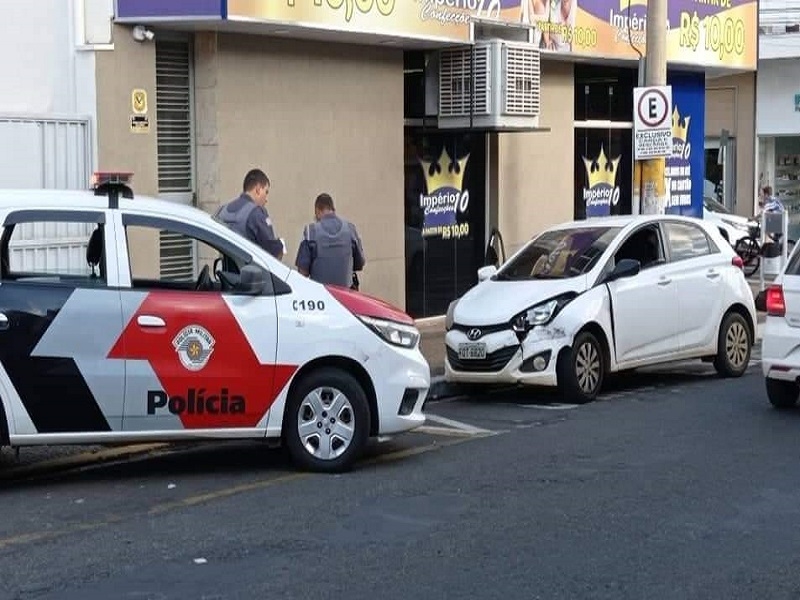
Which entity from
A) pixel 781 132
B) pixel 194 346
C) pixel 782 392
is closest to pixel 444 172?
pixel 782 392

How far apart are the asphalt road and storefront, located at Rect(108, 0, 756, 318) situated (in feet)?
16.2

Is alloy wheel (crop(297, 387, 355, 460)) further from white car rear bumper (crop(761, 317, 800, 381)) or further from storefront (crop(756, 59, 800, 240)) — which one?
storefront (crop(756, 59, 800, 240))

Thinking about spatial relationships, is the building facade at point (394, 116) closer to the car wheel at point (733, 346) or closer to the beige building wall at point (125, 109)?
the beige building wall at point (125, 109)

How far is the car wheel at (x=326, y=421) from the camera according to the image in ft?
30.0

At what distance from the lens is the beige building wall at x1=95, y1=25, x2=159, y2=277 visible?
1352cm

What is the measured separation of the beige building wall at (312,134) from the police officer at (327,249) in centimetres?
196

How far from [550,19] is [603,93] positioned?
337cm

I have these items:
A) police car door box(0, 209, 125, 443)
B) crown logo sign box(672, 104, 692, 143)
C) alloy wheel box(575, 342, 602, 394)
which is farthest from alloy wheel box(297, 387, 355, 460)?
crown logo sign box(672, 104, 692, 143)

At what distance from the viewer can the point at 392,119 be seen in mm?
17078

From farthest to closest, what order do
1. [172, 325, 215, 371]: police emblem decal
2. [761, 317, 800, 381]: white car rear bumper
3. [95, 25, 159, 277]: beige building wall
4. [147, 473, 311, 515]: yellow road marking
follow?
[95, 25, 159, 277]: beige building wall < [761, 317, 800, 381]: white car rear bumper < [172, 325, 215, 371]: police emblem decal < [147, 473, 311, 515]: yellow road marking

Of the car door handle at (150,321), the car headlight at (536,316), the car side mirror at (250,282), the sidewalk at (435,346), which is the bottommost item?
the sidewalk at (435,346)

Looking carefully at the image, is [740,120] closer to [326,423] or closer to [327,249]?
[327,249]

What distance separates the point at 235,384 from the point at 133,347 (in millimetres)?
711

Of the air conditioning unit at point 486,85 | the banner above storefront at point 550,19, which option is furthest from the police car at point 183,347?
the air conditioning unit at point 486,85
